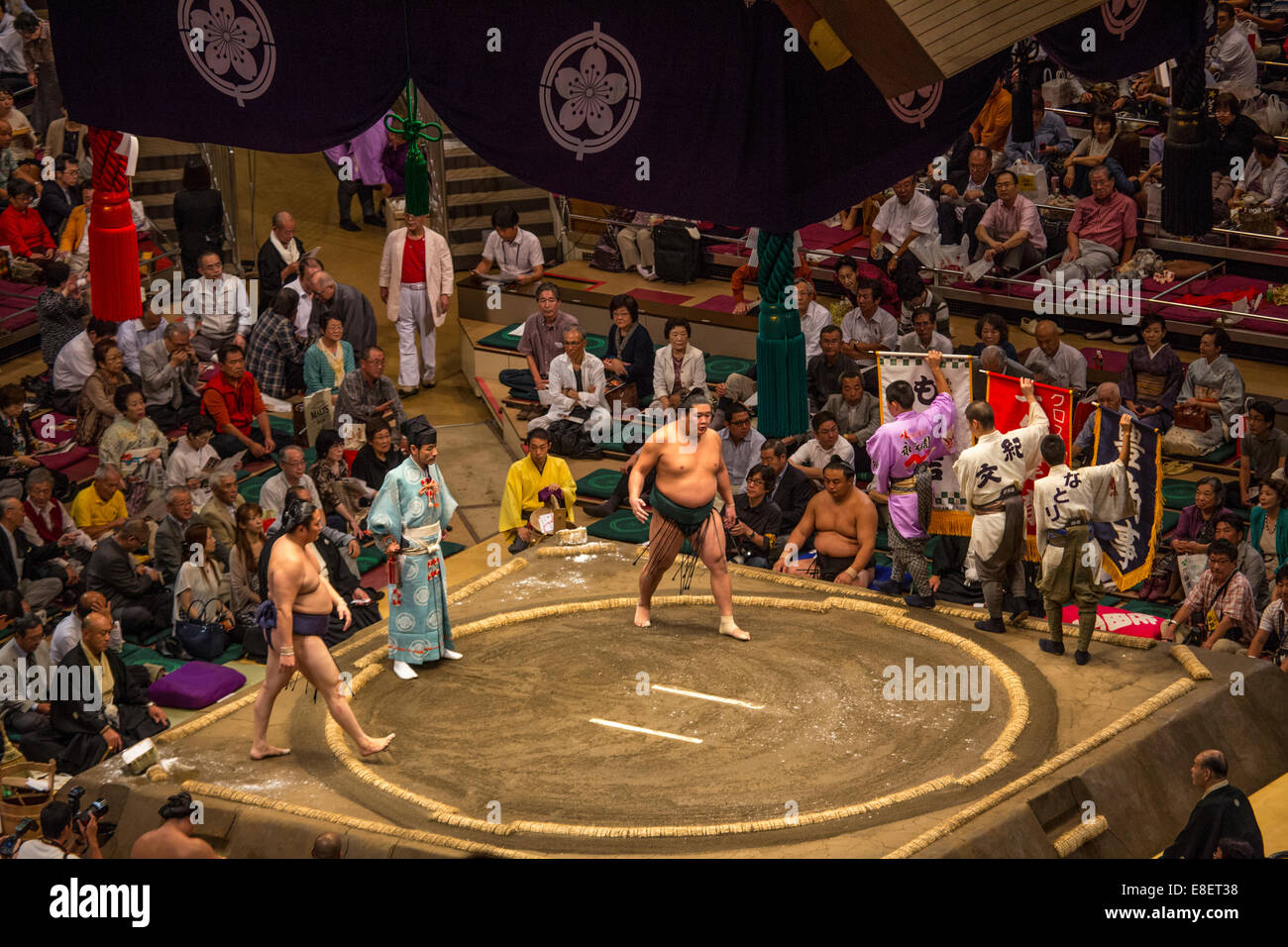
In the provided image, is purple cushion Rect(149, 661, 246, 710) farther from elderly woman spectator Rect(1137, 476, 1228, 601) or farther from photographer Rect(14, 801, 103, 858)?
elderly woman spectator Rect(1137, 476, 1228, 601)

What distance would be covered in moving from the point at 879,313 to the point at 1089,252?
121 cm

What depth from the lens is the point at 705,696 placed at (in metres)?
5.98

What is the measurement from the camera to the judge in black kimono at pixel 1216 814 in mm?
4750

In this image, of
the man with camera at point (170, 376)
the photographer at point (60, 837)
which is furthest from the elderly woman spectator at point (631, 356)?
the photographer at point (60, 837)

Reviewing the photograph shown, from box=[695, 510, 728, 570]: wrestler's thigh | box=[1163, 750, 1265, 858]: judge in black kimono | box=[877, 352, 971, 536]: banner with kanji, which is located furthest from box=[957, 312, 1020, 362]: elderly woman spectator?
box=[1163, 750, 1265, 858]: judge in black kimono

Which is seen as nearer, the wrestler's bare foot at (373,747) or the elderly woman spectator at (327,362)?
the wrestler's bare foot at (373,747)

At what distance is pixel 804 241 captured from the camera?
9.45 meters

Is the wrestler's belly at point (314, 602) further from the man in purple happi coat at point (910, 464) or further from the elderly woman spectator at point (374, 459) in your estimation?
the man in purple happi coat at point (910, 464)

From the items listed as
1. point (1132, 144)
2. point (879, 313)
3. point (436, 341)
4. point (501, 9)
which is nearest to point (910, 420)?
point (879, 313)

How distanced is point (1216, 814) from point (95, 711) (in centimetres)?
359

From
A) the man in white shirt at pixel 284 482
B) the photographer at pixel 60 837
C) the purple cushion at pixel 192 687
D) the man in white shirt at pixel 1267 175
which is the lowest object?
the photographer at pixel 60 837

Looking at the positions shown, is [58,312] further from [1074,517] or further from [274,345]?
[1074,517]

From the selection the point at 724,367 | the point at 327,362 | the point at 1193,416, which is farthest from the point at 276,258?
the point at 1193,416

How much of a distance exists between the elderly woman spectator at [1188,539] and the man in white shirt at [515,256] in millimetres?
3812
